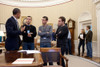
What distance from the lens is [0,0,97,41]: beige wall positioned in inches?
278

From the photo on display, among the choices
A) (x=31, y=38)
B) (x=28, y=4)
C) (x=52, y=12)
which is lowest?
(x=31, y=38)

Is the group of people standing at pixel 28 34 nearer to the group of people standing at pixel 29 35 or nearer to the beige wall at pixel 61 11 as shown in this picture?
the group of people standing at pixel 29 35

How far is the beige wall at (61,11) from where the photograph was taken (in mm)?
7071

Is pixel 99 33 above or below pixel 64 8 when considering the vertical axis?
below

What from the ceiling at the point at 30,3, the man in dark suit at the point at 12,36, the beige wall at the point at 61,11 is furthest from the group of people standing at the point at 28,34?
the ceiling at the point at 30,3

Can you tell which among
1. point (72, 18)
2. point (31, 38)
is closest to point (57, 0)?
point (72, 18)

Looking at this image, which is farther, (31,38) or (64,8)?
(64,8)

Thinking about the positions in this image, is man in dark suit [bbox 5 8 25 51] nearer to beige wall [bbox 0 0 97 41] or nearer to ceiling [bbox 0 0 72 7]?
beige wall [bbox 0 0 97 41]

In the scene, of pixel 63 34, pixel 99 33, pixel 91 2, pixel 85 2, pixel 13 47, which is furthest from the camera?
pixel 85 2

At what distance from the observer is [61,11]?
30.8 ft

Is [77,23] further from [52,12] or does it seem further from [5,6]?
[5,6]

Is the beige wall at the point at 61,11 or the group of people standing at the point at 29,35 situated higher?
the beige wall at the point at 61,11

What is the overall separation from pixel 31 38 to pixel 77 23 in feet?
17.4

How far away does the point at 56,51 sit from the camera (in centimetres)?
268
